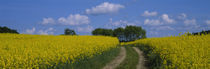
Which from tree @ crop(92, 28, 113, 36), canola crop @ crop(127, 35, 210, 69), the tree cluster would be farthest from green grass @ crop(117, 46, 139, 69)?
tree @ crop(92, 28, 113, 36)

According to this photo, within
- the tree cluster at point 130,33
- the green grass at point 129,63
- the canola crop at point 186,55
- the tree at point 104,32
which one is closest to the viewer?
the canola crop at point 186,55

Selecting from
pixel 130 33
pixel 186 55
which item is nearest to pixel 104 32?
pixel 130 33

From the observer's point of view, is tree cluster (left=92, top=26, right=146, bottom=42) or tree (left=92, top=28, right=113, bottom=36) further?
tree (left=92, top=28, right=113, bottom=36)

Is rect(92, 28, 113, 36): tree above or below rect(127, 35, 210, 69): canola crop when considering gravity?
above

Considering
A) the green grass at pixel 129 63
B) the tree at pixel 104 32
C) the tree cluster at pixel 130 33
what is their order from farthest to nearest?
the tree at pixel 104 32 < the tree cluster at pixel 130 33 < the green grass at pixel 129 63

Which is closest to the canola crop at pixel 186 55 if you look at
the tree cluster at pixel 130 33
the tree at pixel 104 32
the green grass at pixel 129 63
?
the green grass at pixel 129 63

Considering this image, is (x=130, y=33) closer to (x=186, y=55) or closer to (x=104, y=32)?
(x=104, y=32)

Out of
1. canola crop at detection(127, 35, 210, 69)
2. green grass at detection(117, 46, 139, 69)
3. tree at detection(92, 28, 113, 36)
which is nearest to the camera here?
canola crop at detection(127, 35, 210, 69)

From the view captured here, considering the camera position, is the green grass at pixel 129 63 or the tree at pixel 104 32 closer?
the green grass at pixel 129 63

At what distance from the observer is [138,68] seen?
15.3 m

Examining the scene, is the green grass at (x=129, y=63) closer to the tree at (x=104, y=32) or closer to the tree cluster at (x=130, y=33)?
the tree cluster at (x=130, y=33)

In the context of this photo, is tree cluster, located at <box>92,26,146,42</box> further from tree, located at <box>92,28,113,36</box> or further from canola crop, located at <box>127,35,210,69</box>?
canola crop, located at <box>127,35,210,69</box>

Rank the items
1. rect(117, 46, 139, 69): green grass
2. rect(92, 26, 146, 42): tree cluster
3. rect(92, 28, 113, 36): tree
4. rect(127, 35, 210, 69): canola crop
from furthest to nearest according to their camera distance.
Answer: rect(92, 28, 113, 36): tree < rect(92, 26, 146, 42): tree cluster < rect(117, 46, 139, 69): green grass < rect(127, 35, 210, 69): canola crop

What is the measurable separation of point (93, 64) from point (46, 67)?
4.34 m
